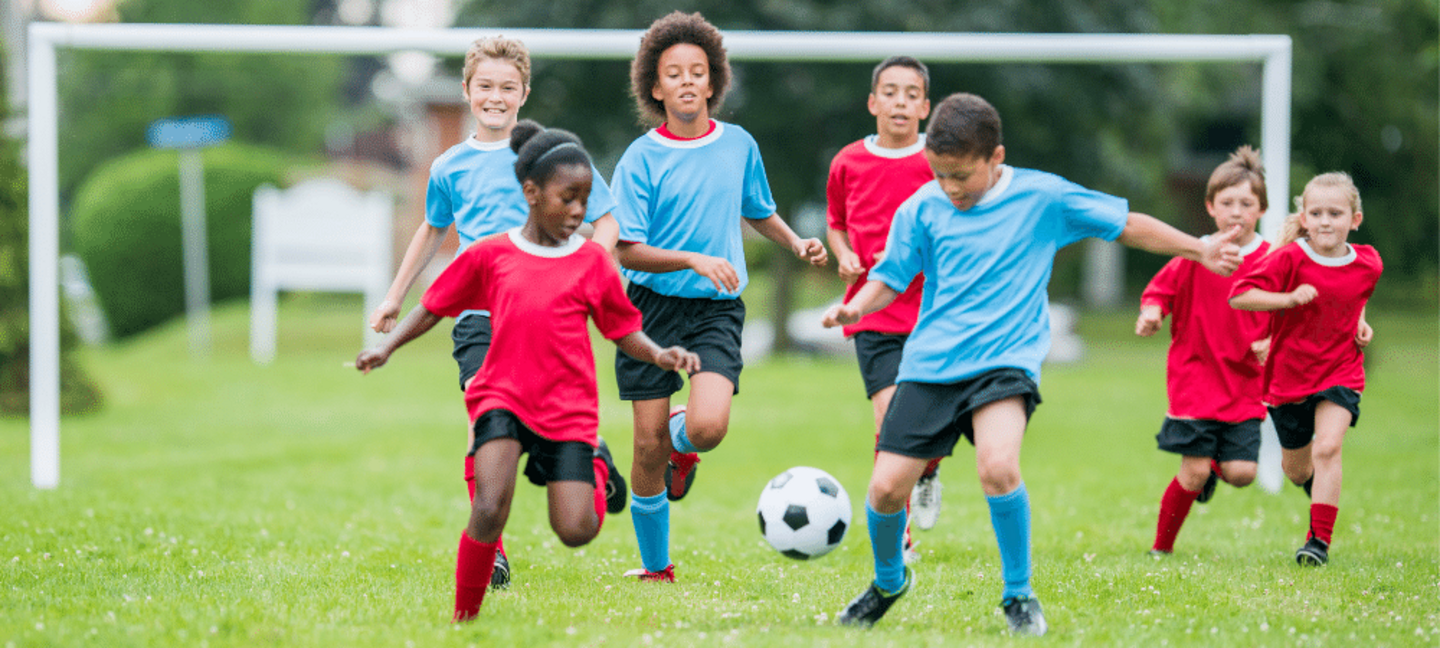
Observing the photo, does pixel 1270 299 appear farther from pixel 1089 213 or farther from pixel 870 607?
pixel 870 607

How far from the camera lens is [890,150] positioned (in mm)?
5883

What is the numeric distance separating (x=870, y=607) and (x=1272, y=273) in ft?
8.49

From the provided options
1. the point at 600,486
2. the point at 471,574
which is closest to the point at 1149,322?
the point at 600,486

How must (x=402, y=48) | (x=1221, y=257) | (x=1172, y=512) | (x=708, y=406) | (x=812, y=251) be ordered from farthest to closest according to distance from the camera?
(x=402, y=48) < (x=1172, y=512) < (x=812, y=251) < (x=708, y=406) < (x=1221, y=257)

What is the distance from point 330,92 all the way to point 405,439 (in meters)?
37.1

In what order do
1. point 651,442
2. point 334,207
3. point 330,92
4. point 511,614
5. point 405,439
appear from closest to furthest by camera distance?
point 511,614 < point 651,442 < point 405,439 < point 334,207 < point 330,92

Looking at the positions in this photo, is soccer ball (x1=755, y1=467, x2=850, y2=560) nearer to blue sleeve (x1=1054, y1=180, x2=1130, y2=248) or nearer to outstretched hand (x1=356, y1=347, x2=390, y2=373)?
blue sleeve (x1=1054, y1=180, x2=1130, y2=248)

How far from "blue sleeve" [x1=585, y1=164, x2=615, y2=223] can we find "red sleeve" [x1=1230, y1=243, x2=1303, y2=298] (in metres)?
2.79

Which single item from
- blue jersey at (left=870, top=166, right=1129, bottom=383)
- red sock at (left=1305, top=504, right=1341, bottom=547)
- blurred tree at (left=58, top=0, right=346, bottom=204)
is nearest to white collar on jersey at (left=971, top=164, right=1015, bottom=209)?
blue jersey at (left=870, top=166, right=1129, bottom=383)

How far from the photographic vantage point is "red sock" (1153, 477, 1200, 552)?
6.20m

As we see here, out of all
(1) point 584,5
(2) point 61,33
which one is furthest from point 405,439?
(1) point 584,5

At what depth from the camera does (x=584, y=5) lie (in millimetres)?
17000

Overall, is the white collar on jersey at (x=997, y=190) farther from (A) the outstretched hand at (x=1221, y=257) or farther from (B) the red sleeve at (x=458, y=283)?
(B) the red sleeve at (x=458, y=283)

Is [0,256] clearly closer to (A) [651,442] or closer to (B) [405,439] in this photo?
(B) [405,439]
